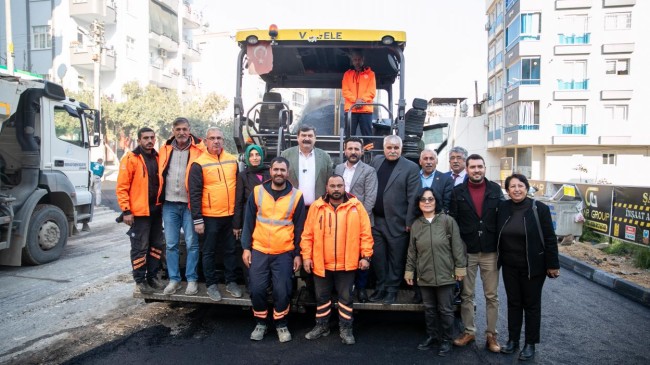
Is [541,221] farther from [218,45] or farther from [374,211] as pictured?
[218,45]

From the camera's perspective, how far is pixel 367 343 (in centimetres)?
435

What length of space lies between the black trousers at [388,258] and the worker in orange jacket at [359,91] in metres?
1.84

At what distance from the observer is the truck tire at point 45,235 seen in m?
7.46

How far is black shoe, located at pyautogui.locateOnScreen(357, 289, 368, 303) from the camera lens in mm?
4444

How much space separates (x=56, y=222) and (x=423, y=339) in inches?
257

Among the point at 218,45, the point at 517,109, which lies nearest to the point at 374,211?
the point at 517,109

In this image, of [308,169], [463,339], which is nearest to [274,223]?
[308,169]

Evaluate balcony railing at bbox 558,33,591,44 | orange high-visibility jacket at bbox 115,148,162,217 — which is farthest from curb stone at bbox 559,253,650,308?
balcony railing at bbox 558,33,591,44

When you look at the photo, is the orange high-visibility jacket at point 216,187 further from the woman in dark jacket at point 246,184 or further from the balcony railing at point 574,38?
the balcony railing at point 574,38

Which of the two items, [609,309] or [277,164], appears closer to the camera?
[277,164]

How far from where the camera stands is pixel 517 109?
32938 mm

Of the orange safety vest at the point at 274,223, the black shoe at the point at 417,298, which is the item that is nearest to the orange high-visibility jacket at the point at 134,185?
the orange safety vest at the point at 274,223

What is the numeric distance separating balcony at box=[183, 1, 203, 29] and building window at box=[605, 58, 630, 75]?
100ft

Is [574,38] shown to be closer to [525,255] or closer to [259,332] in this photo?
[525,255]
